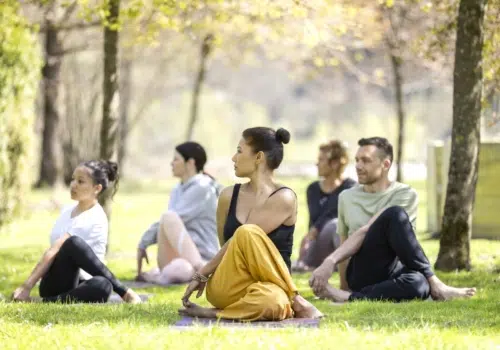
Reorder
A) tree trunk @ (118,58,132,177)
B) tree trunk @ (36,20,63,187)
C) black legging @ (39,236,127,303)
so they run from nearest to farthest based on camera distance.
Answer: black legging @ (39,236,127,303)
tree trunk @ (36,20,63,187)
tree trunk @ (118,58,132,177)

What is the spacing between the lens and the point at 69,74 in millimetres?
33562

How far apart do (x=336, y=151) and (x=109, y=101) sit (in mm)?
3172

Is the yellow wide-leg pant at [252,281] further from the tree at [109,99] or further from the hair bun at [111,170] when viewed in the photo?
the tree at [109,99]

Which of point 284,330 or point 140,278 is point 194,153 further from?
point 284,330

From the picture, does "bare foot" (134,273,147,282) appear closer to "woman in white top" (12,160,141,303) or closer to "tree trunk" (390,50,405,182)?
"woman in white top" (12,160,141,303)

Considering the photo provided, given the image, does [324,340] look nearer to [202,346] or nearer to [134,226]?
[202,346]

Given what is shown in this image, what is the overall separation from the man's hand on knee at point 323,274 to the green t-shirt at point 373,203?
766mm

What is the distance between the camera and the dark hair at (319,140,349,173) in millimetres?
11070

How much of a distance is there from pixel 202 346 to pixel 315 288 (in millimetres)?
2536

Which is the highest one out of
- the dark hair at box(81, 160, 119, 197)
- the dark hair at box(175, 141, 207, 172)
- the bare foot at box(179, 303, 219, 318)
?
the dark hair at box(175, 141, 207, 172)

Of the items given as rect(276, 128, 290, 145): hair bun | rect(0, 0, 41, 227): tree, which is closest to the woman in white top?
rect(276, 128, 290, 145): hair bun


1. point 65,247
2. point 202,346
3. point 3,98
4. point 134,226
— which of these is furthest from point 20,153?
point 202,346

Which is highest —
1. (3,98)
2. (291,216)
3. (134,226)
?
(3,98)

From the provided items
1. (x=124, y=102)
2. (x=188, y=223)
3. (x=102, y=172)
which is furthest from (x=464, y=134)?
(x=124, y=102)
